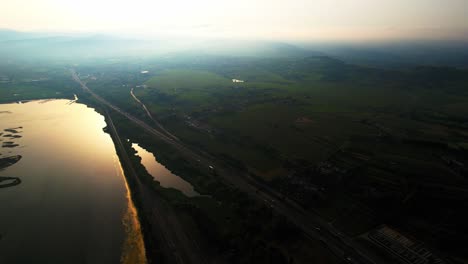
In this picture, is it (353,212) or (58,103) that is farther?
(58,103)

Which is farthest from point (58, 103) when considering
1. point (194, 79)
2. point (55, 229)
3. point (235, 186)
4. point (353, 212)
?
point (353, 212)

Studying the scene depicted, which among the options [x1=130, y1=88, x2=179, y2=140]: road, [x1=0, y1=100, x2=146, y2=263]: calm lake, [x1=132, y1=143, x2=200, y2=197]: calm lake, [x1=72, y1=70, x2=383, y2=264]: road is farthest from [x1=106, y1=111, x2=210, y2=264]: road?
[x1=130, y1=88, x2=179, y2=140]: road

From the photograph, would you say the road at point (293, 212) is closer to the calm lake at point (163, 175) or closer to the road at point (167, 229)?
the calm lake at point (163, 175)

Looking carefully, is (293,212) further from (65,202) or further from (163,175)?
(65,202)

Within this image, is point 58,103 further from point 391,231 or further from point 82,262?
point 391,231

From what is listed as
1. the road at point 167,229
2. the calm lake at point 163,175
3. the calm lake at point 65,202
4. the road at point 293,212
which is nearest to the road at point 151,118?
the calm lake at point 163,175
